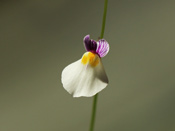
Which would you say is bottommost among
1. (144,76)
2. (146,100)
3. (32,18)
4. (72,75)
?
(72,75)

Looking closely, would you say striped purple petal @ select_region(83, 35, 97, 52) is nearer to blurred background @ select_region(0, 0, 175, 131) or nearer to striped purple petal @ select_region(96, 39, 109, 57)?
striped purple petal @ select_region(96, 39, 109, 57)

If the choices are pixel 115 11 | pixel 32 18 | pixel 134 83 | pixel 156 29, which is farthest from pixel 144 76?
pixel 32 18

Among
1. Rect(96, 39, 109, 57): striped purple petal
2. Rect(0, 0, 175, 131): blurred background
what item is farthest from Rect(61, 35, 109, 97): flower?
Rect(0, 0, 175, 131): blurred background

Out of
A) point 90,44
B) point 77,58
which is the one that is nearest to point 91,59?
point 90,44

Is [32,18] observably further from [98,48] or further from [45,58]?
[98,48]

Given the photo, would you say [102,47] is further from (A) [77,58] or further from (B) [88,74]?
(A) [77,58]

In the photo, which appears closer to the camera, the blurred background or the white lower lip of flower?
the white lower lip of flower

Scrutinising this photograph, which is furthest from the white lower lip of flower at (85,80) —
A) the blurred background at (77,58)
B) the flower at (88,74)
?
the blurred background at (77,58)
